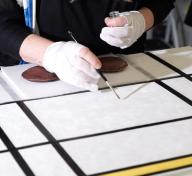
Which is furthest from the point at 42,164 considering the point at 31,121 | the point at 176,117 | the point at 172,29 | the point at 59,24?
the point at 172,29

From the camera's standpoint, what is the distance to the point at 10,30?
1313 mm

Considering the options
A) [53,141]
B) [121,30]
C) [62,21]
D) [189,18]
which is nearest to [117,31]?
[121,30]

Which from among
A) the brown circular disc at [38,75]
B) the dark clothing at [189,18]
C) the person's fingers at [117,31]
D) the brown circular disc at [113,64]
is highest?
the person's fingers at [117,31]

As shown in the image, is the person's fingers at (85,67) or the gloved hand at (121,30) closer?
the person's fingers at (85,67)

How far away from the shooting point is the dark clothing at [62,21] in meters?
1.32

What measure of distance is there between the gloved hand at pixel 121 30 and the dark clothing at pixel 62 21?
112mm

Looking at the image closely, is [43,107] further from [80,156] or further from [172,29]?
[172,29]

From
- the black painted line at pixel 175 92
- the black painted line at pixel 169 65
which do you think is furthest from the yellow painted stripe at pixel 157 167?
the black painted line at pixel 169 65

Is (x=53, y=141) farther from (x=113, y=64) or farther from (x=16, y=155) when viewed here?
(x=113, y=64)

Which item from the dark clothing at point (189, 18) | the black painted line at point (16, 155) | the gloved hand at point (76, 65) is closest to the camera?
the black painted line at point (16, 155)

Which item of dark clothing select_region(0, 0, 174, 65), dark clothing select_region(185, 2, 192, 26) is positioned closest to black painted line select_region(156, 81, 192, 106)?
dark clothing select_region(0, 0, 174, 65)

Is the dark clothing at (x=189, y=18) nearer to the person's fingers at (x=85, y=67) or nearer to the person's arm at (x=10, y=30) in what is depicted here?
the person's arm at (x=10, y=30)

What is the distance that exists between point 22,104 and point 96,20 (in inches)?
18.1

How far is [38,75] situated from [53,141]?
0.34 metres
